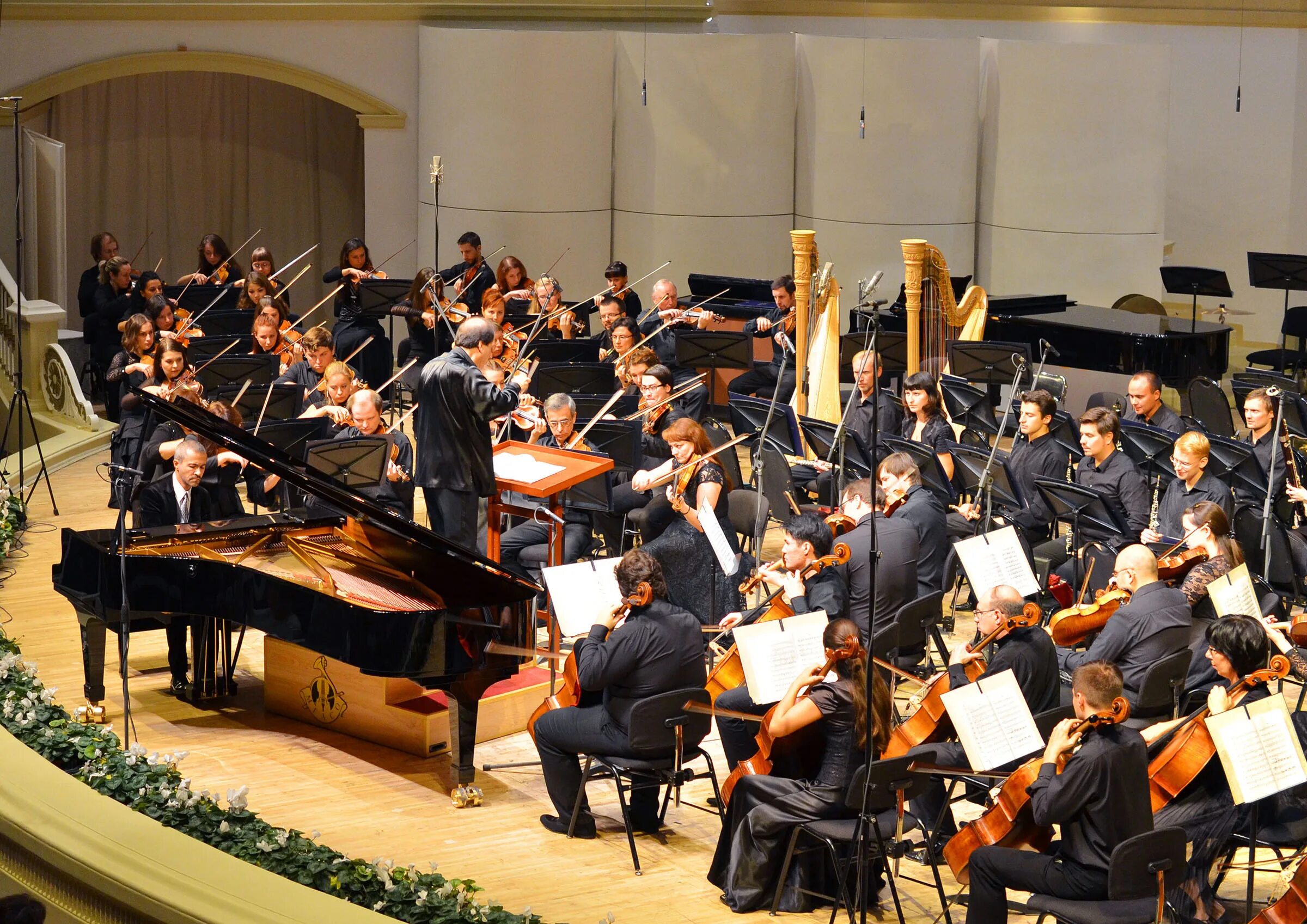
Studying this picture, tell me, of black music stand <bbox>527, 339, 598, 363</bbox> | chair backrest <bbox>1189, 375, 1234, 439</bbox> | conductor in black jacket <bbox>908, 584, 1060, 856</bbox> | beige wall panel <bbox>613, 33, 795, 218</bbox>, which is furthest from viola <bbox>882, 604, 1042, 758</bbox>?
beige wall panel <bbox>613, 33, 795, 218</bbox>

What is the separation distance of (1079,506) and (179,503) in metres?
4.17

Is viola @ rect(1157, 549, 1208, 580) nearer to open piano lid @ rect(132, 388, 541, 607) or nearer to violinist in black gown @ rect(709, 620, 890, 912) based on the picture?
violinist in black gown @ rect(709, 620, 890, 912)

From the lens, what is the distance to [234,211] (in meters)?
16.7

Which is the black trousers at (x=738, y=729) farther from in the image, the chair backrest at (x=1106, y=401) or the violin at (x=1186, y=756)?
the chair backrest at (x=1106, y=401)

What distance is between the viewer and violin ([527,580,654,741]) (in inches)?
225

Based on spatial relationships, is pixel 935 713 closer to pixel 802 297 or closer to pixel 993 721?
pixel 993 721

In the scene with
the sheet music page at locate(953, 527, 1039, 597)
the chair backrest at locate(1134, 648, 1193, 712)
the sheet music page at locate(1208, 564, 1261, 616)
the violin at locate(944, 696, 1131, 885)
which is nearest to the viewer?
the violin at locate(944, 696, 1131, 885)

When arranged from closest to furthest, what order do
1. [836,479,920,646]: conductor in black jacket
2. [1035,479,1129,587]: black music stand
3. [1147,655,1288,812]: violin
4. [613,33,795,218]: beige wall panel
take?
1. [1147,655,1288,812]: violin
2. [836,479,920,646]: conductor in black jacket
3. [1035,479,1129,587]: black music stand
4. [613,33,795,218]: beige wall panel

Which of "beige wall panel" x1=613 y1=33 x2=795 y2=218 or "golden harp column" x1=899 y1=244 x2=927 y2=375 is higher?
"beige wall panel" x1=613 y1=33 x2=795 y2=218

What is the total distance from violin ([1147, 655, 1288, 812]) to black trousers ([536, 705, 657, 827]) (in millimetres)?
1763

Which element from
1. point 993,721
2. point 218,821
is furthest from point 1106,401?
point 218,821

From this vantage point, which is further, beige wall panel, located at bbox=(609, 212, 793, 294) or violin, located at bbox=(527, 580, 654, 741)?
beige wall panel, located at bbox=(609, 212, 793, 294)

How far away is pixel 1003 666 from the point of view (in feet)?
18.0

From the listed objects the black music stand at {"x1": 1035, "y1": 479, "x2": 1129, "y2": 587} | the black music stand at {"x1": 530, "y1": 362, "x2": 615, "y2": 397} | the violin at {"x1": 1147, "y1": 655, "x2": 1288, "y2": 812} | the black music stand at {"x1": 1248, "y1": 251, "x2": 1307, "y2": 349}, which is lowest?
the violin at {"x1": 1147, "y1": 655, "x2": 1288, "y2": 812}
